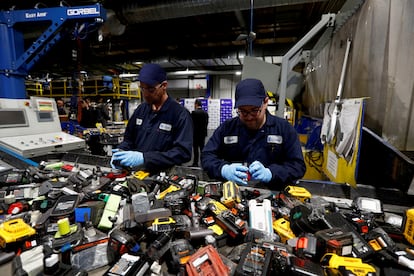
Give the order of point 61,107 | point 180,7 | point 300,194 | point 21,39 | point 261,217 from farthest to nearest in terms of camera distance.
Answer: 1. point 61,107
2. point 180,7
3. point 21,39
4. point 300,194
5. point 261,217

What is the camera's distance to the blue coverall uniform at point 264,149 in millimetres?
1312

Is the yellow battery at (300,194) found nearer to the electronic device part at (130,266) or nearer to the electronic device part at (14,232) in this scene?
the electronic device part at (130,266)

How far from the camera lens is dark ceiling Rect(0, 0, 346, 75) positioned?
2861mm

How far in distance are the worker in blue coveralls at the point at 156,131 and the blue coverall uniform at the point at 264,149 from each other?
257mm

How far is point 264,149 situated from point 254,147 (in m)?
0.07

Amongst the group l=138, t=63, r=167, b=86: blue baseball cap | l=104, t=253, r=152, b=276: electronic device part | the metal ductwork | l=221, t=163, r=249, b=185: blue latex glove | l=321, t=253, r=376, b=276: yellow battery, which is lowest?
l=104, t=253, r=152, b=276: electronic device part

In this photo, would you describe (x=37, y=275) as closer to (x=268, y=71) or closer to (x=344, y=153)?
(x=344, y=153)

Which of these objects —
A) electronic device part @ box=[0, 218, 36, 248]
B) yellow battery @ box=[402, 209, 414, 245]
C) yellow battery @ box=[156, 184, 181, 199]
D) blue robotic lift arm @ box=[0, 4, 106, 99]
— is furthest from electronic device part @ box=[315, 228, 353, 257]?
blue robotic lift arm @ box=[0, 4, 106, 99]

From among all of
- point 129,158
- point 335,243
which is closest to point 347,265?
point 335,243

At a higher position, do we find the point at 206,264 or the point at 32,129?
the point at 32,129

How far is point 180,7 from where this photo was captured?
2869 millimetres

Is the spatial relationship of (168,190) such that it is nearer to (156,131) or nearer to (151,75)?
(156,131)

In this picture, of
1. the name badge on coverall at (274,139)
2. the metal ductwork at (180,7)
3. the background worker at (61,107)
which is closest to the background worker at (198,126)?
the metal ductwork at (180,7)

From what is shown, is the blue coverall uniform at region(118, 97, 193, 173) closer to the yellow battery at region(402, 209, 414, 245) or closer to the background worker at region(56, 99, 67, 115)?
the yellow battery at region(402, 209, 414, 245)
